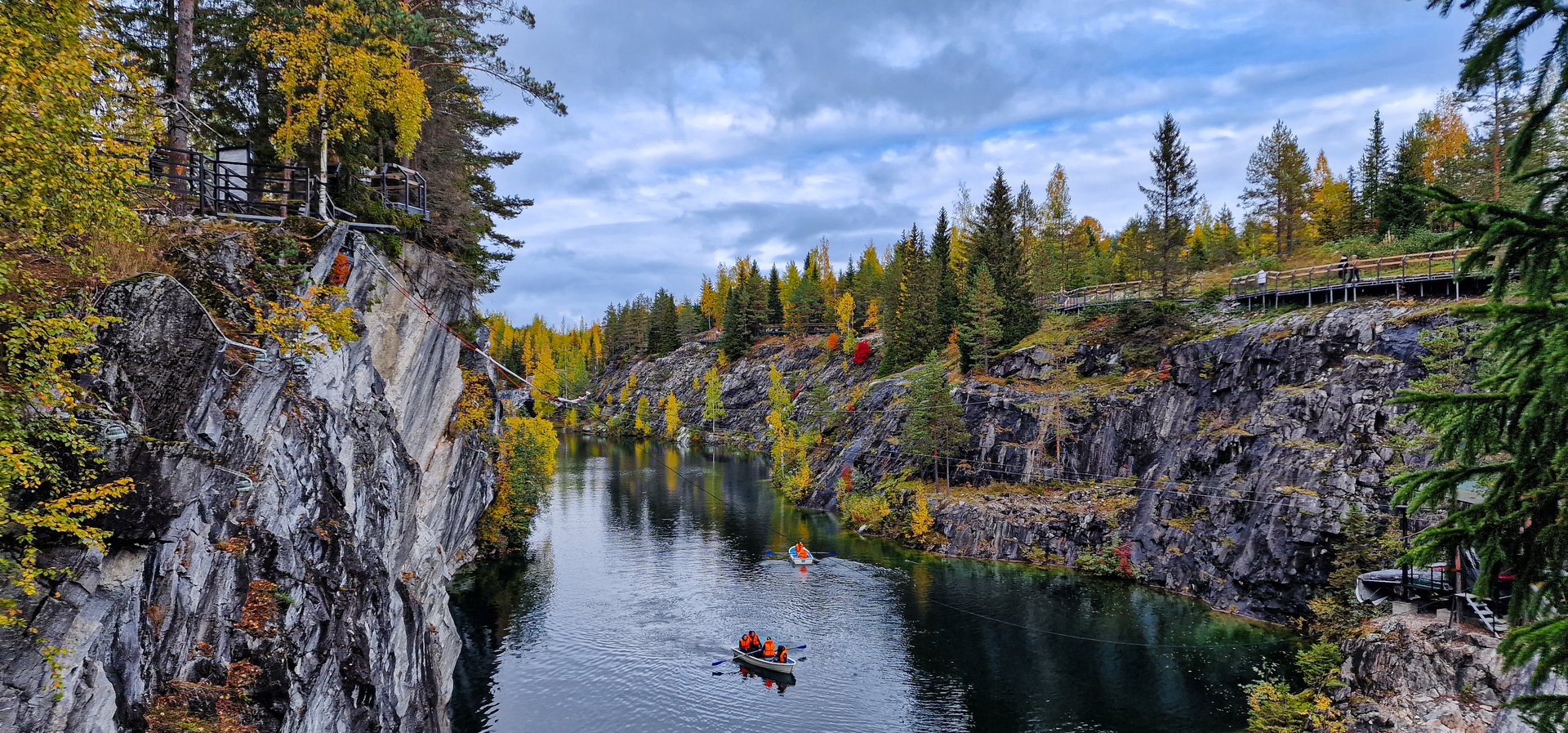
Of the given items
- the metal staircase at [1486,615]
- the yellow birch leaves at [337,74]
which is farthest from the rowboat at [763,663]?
the yellow birch leaves at [337,74]

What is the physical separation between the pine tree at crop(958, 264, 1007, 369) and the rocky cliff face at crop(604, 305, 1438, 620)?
263cm

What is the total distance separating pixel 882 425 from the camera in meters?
64.5

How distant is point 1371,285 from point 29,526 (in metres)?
55.2

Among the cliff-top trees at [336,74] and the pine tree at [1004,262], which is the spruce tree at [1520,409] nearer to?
the cliff-top trees at [336,74]

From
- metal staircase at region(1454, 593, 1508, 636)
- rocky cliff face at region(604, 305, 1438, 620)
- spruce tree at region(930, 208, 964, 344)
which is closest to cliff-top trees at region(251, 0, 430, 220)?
metal staircase at region(1454, 593, 1508, 636)

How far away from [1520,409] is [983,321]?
5561 centimetres

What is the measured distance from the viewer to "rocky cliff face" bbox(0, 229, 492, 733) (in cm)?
1002

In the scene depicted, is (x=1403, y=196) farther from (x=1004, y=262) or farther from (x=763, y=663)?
(x=763, y=663)

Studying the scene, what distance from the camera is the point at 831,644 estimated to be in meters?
35.1

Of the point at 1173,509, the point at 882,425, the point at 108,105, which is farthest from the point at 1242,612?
the point at 108,105

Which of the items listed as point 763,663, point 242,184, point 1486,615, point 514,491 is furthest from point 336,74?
point 1486,615

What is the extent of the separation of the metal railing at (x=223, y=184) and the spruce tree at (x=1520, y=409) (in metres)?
20.0

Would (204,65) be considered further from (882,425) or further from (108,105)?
(882,425)

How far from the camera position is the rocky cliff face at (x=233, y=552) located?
1002 centimetres
